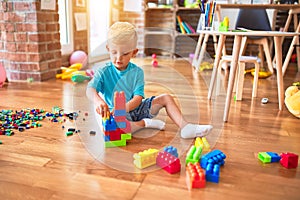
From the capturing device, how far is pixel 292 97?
1.39 metres

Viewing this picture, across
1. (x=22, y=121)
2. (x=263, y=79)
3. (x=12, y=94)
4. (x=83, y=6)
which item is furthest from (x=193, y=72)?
(x=22, y=121)

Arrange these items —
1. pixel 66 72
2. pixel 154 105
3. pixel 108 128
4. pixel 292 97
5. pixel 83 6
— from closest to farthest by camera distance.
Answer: pixel 108 128, pixel 154 105, pixel 292 97, pixel 66 72, pixel 83 6

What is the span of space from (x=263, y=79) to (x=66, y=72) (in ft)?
4.90

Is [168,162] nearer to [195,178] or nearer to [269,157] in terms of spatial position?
[195,178]

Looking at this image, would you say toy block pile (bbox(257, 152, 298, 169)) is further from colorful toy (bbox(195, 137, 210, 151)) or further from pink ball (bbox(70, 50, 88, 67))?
pink ball (bbox(70, 50, 88, 67))

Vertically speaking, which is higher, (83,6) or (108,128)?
(83,6)

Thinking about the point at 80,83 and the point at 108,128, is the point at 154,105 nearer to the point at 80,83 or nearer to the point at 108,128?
the point at 108,128

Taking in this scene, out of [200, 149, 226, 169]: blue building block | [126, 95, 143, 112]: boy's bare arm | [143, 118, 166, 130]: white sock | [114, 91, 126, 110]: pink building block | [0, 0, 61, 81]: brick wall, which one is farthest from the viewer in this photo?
[0, 0, 61, 81]: brick wall

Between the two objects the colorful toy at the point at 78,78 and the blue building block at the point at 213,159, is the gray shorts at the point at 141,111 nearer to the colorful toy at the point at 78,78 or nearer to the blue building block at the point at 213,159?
the blue building block at the point at 213,159

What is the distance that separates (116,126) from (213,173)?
36 centimetres

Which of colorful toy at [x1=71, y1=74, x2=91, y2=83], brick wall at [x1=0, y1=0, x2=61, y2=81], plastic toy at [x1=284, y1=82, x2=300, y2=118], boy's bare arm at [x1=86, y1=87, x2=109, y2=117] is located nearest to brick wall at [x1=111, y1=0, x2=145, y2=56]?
Answer: brick wall at [x1=0, y1=0, x2=61, y2=81]

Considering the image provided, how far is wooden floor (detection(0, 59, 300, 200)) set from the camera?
727mm

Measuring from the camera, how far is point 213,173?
31.0 inches

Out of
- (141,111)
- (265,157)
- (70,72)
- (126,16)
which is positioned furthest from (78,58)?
(265,157)
